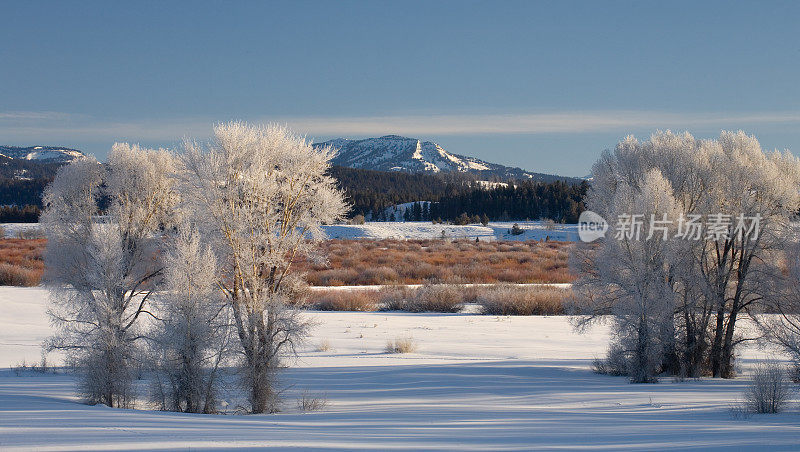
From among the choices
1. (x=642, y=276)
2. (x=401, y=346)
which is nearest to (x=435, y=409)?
(x=642, y=276)

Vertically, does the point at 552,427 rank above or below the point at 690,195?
below

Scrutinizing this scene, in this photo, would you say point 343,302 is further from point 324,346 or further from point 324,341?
point 324,346

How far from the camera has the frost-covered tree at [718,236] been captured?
1237cm

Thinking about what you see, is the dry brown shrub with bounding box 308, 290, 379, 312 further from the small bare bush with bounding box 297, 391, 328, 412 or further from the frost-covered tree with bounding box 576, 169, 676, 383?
the frost-covered tree with bounding box 576, 169, 676, 383

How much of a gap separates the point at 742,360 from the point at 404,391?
878 cm

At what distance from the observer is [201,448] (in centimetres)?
599

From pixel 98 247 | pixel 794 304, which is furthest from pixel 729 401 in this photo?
pixel 98 247

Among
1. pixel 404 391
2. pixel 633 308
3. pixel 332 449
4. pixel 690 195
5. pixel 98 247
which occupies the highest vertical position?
pixel 690 195

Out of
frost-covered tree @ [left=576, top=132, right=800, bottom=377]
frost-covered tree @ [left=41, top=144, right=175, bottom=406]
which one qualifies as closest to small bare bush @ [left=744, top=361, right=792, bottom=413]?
frost-covered tree @ [left=576, top=132, right=800, bottom=377]

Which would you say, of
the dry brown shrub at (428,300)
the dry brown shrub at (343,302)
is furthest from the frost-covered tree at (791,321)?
the dry brown shrub at (343,302)

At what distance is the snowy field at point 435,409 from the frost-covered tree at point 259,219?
1.15 metres

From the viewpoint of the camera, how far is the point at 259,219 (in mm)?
10883

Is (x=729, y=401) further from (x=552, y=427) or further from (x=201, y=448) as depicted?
(x=201, y=448)

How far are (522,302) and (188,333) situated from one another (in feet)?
53.9
